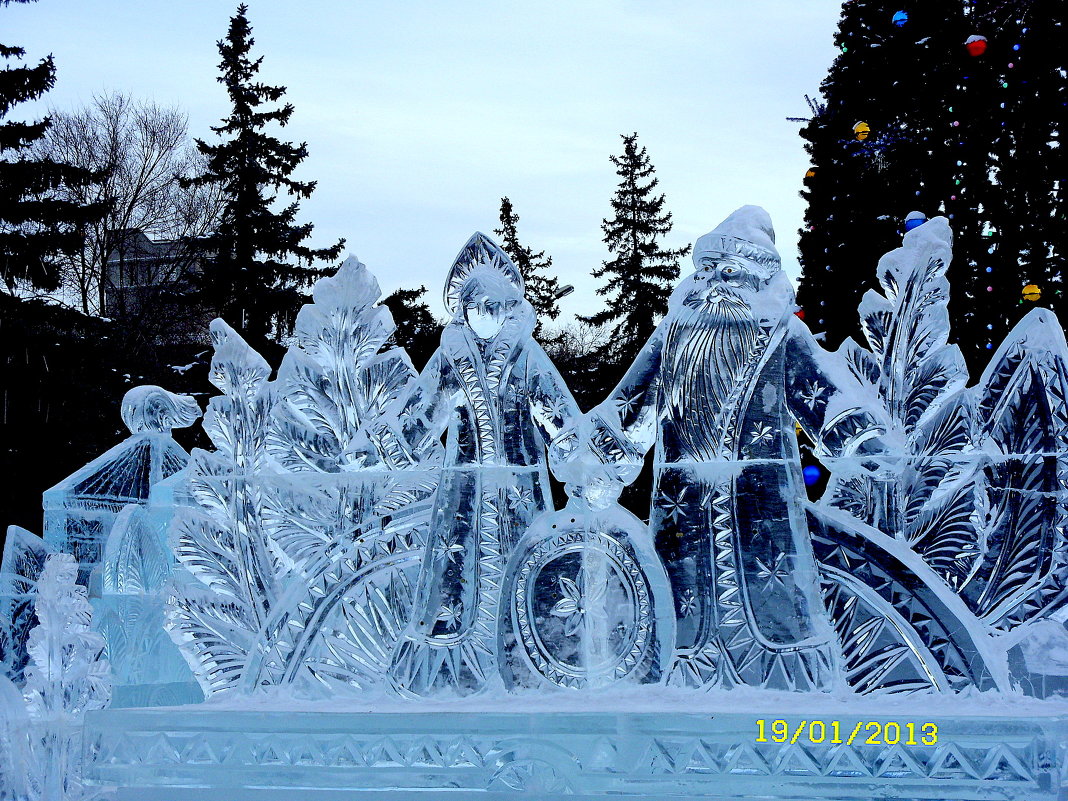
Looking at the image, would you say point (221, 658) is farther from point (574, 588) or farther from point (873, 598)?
point (873, 598)

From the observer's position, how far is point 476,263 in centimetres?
319

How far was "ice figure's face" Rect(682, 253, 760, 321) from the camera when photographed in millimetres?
2875

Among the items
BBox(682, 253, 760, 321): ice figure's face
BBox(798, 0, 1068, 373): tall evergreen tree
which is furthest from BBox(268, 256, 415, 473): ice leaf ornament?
BBox(798, 0, 1068, 373): tall evergreen tree

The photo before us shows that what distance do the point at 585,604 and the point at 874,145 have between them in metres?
6.70

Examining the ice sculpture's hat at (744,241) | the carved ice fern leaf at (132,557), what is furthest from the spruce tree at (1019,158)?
the carved ice fern leaf at (132,557)

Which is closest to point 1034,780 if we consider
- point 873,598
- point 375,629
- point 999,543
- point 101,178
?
point 873,598

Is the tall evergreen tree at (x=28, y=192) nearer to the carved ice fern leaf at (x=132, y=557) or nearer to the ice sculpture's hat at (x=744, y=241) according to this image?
the carved ice fern leaf at (x=132, y=557)

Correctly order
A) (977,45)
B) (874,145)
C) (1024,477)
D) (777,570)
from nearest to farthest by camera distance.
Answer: (777,570) < (1024,477) < (977,45) < (874,145)

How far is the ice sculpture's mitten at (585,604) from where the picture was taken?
2773 mm

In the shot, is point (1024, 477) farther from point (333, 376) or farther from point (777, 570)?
point (333, 376)

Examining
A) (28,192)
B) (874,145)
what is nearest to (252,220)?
(28,192)

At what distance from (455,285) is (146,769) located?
67.9 inches
